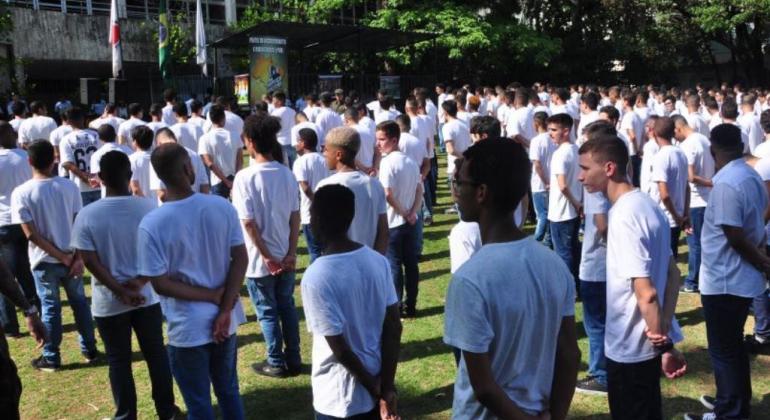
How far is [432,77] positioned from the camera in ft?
90.5

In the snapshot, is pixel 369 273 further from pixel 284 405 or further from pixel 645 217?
pixel 284 405

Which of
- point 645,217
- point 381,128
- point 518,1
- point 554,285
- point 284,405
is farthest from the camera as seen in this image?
point 518,1

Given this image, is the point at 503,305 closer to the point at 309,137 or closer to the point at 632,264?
the point at 632,264

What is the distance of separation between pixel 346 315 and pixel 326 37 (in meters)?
22.1

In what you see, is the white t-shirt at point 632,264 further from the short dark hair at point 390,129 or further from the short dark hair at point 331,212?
the short dark hair at point 390,129

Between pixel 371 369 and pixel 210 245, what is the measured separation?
1.17 m

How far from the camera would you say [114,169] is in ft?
15.0

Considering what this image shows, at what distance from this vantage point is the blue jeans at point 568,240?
287 inches

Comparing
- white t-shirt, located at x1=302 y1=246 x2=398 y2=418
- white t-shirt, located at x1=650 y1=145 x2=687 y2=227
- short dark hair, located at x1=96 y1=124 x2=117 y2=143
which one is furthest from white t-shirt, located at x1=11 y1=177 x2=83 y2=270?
white t-shirt, located at x1=650 y1=145 x2=687 y2=227

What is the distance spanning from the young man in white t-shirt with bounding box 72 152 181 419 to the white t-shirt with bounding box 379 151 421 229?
8.99ft

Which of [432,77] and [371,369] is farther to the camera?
[432,77]

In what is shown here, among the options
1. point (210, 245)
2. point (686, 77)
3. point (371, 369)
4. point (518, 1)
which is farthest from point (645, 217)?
point (686, 77)

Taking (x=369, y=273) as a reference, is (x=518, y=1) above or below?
above

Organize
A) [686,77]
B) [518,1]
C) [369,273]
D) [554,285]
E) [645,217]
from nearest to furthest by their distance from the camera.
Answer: [554,285] → [369,273] → [645,217] → [518,1] → [686,77]
